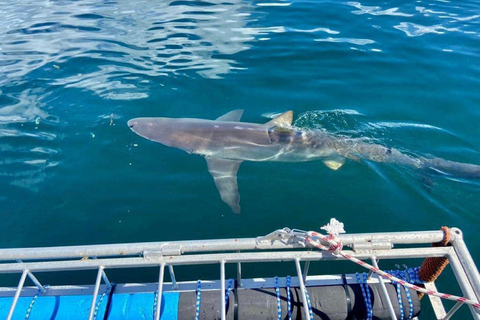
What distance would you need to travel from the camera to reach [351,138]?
7.22 metres

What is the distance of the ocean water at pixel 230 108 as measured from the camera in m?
5.69

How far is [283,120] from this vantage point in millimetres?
7141

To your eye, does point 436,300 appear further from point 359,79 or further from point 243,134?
point 359,79

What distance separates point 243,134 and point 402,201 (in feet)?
10.0

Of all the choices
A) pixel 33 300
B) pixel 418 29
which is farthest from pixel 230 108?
pixel 418 29

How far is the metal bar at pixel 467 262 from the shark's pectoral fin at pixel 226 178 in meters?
3.17

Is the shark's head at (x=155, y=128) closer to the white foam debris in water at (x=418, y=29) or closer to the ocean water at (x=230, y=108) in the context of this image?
the ocean water at (x=230, y=108)

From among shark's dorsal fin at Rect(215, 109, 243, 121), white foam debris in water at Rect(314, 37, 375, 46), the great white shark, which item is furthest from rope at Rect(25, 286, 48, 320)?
white foam debris in water at Rect(314, 37, 375, 46)

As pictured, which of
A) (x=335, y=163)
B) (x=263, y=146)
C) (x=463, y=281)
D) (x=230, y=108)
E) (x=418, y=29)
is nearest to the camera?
(x=463, y=281)

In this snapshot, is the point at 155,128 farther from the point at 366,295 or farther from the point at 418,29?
the point at 418,29

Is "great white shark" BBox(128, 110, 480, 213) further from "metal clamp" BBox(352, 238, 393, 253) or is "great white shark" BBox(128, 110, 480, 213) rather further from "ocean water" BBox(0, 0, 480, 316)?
"metal clamp" BBox(352, 238, 393, 253)

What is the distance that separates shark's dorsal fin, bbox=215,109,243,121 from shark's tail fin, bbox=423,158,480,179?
385cm

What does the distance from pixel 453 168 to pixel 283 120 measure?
3.19m

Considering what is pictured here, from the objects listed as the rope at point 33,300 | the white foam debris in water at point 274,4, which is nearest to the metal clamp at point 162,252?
the rope at point 33,300
